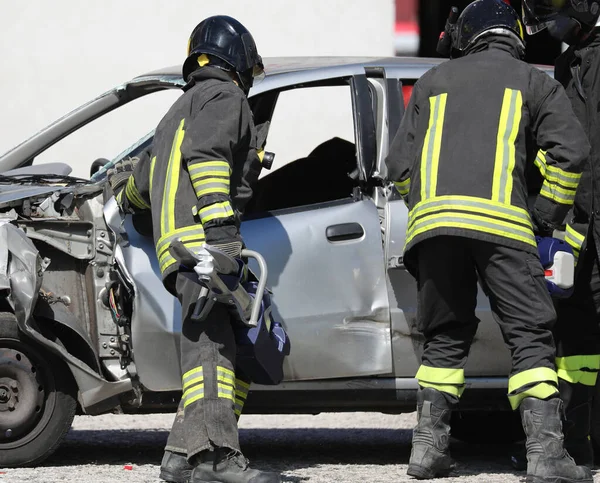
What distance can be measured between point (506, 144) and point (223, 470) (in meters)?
1.57

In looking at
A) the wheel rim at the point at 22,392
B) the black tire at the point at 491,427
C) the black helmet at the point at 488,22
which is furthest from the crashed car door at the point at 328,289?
the black tire at the point at 491,427

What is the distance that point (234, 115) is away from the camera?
445 centimetres

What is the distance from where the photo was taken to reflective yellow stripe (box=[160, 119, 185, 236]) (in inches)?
177

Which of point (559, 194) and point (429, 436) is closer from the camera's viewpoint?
point (559, 194)

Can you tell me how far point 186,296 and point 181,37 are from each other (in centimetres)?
572

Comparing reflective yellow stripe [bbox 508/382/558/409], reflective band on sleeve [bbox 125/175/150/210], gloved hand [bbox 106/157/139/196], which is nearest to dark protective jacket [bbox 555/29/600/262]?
reflective yellow stripe [bbox 508/382/558/409]

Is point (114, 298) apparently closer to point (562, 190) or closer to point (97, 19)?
point (562, 190)

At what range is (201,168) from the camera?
14.3 ft

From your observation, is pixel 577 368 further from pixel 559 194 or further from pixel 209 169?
pixel 209 169

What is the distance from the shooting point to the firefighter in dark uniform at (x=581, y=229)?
4.78 meters

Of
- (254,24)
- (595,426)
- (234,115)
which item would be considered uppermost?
(254,24)

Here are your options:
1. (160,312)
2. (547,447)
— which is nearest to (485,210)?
(547,447)

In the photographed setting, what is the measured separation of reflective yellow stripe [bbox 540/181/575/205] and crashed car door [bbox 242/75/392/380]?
2.45 feet

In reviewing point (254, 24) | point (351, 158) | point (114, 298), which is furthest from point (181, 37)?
point (114, 298)
